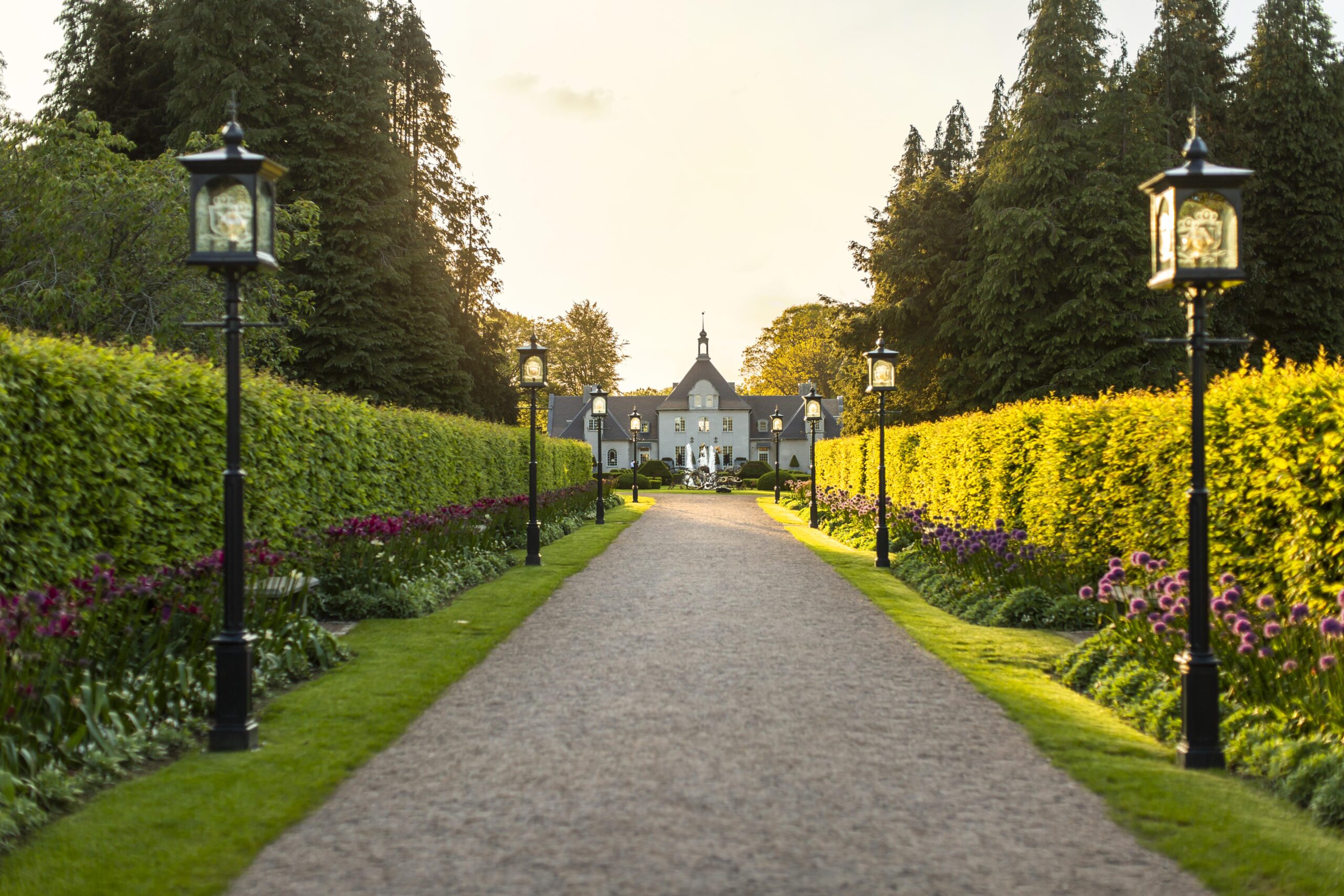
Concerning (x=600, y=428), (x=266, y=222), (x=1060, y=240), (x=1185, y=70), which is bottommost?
(x=600, y=428)

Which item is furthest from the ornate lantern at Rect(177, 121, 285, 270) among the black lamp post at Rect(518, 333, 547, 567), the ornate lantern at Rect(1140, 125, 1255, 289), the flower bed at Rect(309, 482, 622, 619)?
the black lamp post at Rect(518, 333, 547, 567)

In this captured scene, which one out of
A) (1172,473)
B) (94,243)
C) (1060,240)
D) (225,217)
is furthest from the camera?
(1060,240)

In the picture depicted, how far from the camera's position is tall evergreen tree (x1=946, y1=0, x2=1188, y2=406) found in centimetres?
2866

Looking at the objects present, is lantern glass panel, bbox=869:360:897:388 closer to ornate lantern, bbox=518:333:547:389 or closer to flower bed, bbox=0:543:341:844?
ornate lantern, bbox=518:333:547:389

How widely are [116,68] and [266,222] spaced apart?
2966 cm

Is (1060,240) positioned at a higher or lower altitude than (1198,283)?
higher

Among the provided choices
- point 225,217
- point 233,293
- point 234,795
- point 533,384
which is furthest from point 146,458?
point 533,384

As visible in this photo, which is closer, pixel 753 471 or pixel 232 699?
pixel 232 699

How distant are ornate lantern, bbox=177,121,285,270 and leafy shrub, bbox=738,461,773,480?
160 ft

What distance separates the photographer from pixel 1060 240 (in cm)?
2925

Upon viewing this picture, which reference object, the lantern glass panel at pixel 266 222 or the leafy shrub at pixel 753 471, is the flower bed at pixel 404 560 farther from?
the leafy shrub at pixel 753 471

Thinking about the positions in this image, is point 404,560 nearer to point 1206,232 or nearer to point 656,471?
point 1206,232

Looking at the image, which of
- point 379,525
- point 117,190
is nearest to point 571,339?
point 117,190

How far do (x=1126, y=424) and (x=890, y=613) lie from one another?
9.90 ft
